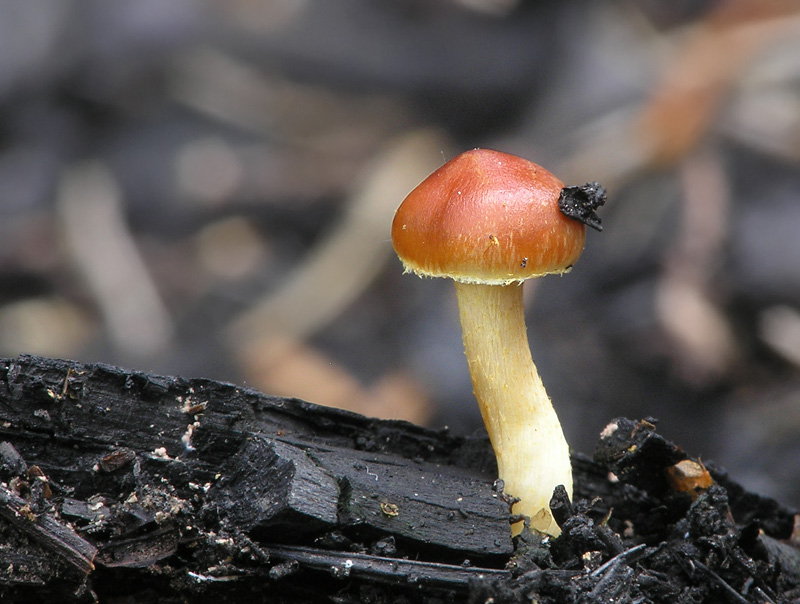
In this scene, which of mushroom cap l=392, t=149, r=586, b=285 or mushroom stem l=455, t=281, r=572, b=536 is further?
mushroom stem l=455, t=281, r=572, b=536

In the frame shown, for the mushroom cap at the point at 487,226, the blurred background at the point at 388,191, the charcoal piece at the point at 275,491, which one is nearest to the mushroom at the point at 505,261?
the mushroom cap at the point at 487,226

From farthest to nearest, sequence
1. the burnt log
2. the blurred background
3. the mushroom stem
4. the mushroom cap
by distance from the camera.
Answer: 1. the blurred background
2. the mushroom stem
3. the mushroom cap
4. the burnt log

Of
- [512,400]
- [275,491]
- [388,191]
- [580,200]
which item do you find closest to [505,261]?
[580,200]

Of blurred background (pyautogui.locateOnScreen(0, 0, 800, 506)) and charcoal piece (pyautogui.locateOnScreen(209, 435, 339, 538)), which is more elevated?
blurred background (pyautogui.locateOnScreen(0, 0, 800, 506))

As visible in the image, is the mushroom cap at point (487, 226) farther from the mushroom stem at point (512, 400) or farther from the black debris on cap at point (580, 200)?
the mushroom stem at point (512, 400)

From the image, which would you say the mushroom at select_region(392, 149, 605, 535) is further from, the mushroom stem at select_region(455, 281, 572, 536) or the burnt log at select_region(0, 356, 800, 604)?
the burnt log at select_region(0, 356, 800, 604)

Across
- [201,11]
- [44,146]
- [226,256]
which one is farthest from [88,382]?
[201,11]

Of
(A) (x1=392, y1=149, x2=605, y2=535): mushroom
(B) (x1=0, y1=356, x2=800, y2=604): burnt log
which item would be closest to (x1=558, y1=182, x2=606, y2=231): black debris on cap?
(A) (x1=392, y1=149, x2=605, y2=535): mushroom
